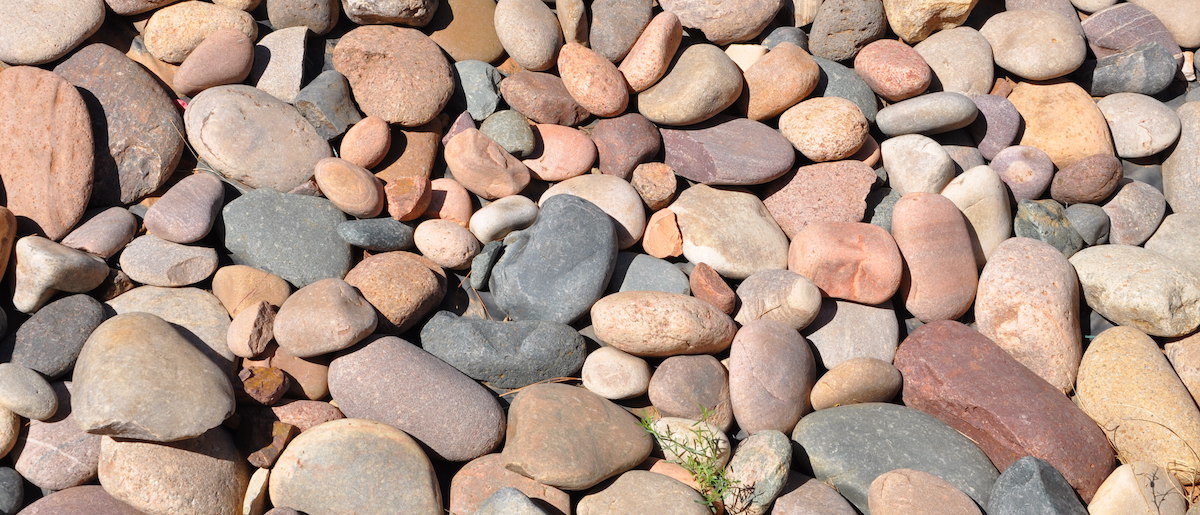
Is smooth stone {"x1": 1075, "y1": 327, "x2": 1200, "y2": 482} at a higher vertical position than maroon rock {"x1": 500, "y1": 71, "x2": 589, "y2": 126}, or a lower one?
lower

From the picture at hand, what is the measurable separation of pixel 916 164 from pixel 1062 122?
955 millimetres

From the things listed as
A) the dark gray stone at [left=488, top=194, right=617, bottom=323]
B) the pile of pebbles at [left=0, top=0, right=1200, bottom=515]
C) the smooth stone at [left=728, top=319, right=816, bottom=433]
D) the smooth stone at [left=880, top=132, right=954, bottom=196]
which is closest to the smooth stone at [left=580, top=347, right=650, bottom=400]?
the pile of pebbles at [left=0, top=0, right=1200, bottom=515]

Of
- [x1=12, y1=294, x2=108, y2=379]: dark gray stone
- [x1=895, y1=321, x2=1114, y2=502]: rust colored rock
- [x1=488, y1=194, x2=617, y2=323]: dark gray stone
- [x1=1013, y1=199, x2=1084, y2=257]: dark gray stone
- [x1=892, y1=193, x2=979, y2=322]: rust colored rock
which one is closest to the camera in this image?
[x1=12, y1=294, x2=108, y2=379]: dark gray stone

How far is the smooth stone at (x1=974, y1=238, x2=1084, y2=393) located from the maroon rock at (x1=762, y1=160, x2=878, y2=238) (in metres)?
0.66

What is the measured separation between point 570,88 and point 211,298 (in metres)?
1.86

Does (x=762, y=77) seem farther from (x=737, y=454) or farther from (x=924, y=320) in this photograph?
(x=737, y=454)

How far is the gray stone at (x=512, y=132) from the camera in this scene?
364cm

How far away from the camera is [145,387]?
260cm

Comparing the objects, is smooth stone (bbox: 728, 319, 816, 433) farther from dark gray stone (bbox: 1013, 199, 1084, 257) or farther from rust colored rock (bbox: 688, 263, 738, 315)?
dark gray stone (bbox: 1013, 199, 1084, 257)

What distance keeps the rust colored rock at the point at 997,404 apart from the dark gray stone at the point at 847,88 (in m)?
1.23

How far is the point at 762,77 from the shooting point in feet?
12.8

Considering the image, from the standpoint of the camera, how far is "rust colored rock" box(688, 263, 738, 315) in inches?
130

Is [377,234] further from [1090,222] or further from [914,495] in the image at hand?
[1090,222]

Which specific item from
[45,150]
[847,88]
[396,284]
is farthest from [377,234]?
[847,88]
